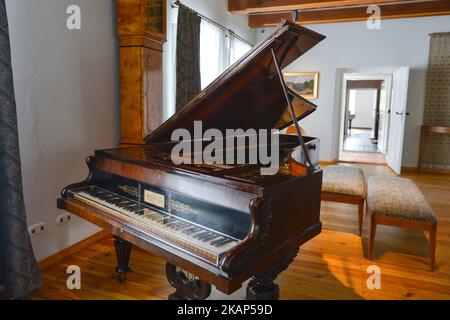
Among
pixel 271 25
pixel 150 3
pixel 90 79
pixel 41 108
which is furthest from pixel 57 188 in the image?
pixel 271 25

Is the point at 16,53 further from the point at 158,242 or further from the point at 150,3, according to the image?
the point at 158,242

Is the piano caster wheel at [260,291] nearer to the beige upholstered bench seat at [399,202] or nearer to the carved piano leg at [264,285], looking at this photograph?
the carved piano leg at [264,285]

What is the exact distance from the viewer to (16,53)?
218 centimetres

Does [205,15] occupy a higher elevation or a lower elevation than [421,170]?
higher

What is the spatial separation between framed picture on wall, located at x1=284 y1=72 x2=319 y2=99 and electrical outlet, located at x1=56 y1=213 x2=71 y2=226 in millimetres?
5289

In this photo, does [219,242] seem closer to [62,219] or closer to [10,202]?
[10,202]

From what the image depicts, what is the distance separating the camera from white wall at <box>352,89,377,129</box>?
1666 cm

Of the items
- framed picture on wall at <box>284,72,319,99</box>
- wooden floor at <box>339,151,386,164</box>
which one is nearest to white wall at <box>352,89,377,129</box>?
wooden floor at <box>339,151,386,164</box>

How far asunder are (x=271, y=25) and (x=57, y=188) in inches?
208

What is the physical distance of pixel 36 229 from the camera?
7.94 feet

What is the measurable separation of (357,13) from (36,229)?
5.76 m

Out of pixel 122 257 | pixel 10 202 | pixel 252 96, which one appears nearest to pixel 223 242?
pixel 252 96

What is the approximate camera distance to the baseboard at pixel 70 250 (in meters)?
2.50

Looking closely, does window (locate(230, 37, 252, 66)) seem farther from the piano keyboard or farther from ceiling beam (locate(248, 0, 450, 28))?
the piano keyboard
